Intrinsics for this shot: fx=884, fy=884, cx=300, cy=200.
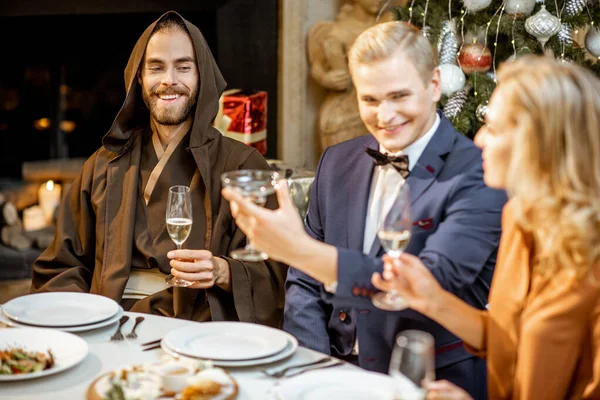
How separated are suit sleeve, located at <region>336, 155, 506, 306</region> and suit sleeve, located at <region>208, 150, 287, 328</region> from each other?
72 centimetres

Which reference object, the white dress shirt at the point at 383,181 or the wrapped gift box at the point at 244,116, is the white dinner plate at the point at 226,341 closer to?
the white dress shirt at the point at 383,181

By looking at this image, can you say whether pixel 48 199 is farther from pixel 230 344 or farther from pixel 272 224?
pixel 272 224

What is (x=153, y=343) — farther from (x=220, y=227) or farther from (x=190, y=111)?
(x=190, y=111)

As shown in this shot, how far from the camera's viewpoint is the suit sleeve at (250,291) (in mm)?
2732

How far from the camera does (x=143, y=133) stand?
3029 millimetres

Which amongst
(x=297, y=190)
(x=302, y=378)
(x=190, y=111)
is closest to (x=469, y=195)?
(x=302, y=378)

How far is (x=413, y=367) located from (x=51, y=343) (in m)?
0.92

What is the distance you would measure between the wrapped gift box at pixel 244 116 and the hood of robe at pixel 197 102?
125 centimetres

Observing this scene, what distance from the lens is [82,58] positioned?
481cm

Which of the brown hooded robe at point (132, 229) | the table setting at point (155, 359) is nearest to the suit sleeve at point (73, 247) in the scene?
the brown hooded robe at point (132, 229)

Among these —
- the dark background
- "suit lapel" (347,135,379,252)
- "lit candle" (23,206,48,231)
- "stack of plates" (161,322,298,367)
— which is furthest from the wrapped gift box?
"stack of plates" (161,322,298,367)

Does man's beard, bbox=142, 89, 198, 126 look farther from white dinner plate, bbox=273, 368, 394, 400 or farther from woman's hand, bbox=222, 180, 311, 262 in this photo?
white dinner plate, bbox=273, 368, 394, 400

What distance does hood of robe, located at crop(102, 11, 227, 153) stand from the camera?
2922 mm

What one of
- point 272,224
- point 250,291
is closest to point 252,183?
point 272,224
